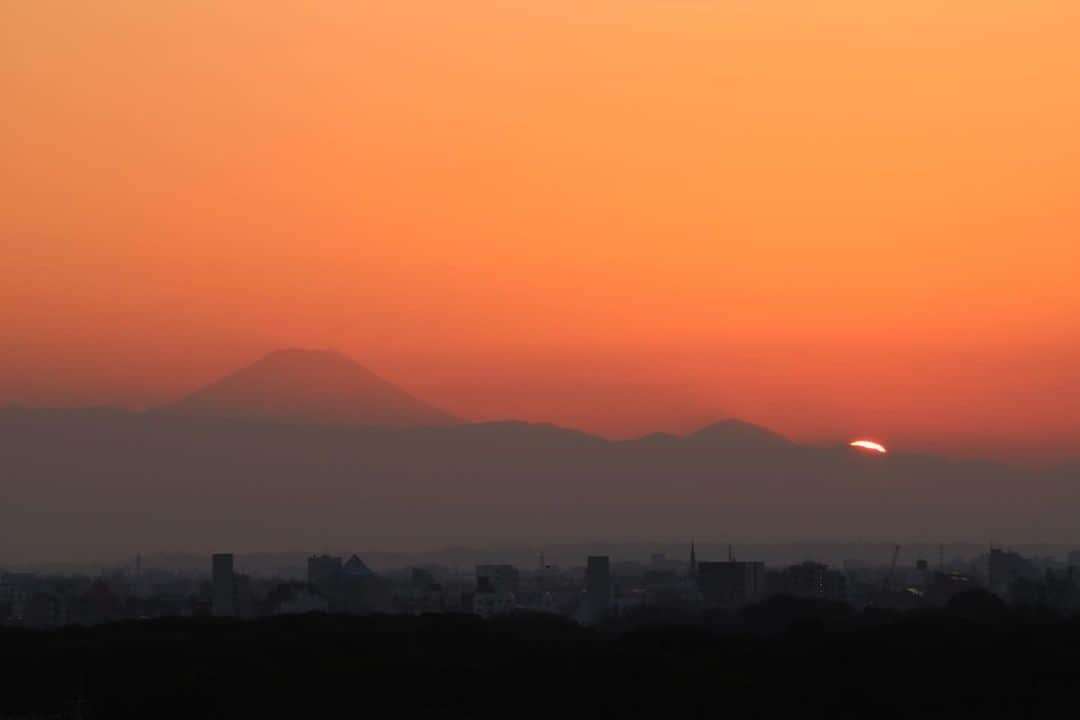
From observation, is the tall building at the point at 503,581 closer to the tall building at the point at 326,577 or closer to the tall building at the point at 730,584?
the tall building at the point at 326,577

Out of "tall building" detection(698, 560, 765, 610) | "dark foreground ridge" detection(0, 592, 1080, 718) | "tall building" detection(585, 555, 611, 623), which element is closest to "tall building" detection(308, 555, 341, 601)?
"tall building" detection(585, 555, 611, 623)

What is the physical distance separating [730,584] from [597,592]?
7555 millimetres

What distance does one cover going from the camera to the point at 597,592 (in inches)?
4075

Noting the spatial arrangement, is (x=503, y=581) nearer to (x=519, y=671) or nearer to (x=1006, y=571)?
(x=1006, y=571)

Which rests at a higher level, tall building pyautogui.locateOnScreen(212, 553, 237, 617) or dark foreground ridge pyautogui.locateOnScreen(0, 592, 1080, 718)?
tall building pyautogui.locateOnScreen(212, 553, 237, 617)

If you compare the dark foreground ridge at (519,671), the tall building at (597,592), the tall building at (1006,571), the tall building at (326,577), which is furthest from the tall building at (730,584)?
the dark foreground ridge at (519,671)

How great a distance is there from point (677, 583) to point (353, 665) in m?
96.2

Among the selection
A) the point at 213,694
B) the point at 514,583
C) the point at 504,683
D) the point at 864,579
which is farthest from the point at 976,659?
the point at 864,579

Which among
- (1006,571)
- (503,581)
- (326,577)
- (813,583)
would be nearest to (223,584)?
(326,577)

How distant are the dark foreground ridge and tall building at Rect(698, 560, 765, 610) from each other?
177ft

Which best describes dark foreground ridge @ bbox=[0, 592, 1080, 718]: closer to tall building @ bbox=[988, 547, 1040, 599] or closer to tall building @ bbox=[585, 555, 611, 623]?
tall building @ bbox=[585, 555, 611, 623]

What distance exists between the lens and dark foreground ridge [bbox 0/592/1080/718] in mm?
32438

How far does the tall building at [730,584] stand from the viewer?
97.6 metres

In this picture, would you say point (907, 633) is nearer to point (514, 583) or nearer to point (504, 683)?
point (504, 683)
